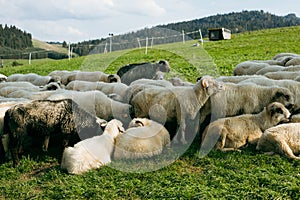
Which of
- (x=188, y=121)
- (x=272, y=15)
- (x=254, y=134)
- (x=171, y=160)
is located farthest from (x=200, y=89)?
(x=272, y=15)

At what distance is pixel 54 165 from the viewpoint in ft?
23.7

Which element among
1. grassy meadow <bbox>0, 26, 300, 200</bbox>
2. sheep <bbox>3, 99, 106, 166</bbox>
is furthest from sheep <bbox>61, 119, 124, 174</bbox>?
sheep <bbox>3, 99, 106, 166</bbox>

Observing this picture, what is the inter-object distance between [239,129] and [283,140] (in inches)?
36.5

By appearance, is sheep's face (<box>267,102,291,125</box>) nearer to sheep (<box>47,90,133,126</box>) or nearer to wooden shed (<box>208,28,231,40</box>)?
sheep (<box>47,90,133,126</box>)

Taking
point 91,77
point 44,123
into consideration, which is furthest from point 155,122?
point 91,77

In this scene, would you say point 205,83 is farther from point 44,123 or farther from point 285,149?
point 44,123

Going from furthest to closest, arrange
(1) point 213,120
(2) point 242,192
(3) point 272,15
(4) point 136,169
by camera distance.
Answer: (3) point 272,15 < (1) point 213,120 < (4) point 136,169 < (2) point 242,192

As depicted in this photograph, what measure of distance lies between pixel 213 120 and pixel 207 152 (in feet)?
4.17

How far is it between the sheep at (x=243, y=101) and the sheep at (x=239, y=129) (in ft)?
3.19

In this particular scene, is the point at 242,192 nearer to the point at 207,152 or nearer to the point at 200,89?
the point at 207,152

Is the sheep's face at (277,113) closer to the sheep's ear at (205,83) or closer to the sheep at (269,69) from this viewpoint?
the sheep's ear at (205,83)

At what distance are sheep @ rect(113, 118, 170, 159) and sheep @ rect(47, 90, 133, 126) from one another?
1546mm

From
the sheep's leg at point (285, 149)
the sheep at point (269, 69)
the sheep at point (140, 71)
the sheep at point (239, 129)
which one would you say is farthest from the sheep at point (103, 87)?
the sheep's leg at point (285, 149)

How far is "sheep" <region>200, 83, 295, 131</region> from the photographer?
8.72 meters
